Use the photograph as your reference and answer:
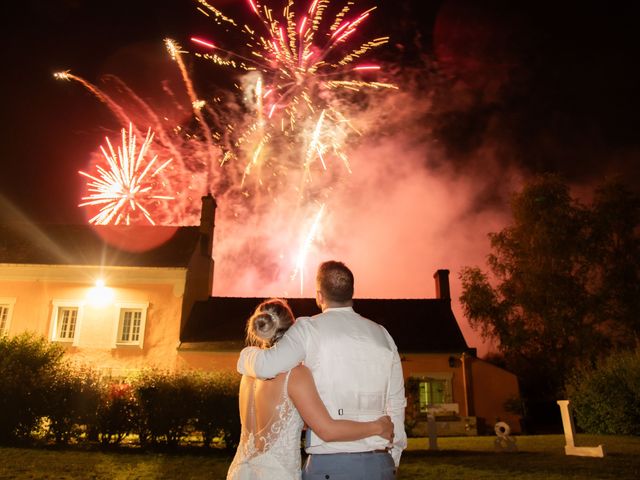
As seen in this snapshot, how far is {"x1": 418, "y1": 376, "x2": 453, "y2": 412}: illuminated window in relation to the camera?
22.3m

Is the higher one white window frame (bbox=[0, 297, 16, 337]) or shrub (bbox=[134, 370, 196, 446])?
white window frame (bbox=[0, 297, 16, 337])

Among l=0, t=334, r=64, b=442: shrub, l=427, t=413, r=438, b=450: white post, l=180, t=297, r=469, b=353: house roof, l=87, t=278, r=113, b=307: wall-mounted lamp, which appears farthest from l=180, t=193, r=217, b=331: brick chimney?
l=427, t=413, r=438, b=450: white post

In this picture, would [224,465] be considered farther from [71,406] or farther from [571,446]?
[571,446]

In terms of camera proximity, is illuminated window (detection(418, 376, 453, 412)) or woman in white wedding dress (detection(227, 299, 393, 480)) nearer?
woman in white wedding dress (detection(227, 299, 393, 480))

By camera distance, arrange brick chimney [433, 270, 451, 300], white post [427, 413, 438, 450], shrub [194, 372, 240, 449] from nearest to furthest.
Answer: shrub [194, 372, 240, 449] → white post [427, 413, 438, 450] → brick chimney [433, 270, 451, 300]

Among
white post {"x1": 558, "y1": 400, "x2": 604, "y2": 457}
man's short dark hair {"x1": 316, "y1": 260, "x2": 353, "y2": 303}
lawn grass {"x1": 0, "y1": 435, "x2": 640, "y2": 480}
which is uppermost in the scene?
man's short dark hair {"x1": 316, "y1": 260, "x2": 353, "y2": 303}

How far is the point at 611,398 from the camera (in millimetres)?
18266

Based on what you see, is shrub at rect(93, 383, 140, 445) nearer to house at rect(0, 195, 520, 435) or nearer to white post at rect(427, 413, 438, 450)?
white post at rect(427, 413, 438, 450)

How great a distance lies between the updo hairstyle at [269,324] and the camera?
10.7 ft

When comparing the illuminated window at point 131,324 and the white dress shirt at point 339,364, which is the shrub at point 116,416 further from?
the white dress shirt at point 339,364

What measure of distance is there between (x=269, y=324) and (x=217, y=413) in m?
9.88

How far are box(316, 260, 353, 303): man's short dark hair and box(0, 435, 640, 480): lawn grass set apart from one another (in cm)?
679

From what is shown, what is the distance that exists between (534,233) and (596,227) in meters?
3.19

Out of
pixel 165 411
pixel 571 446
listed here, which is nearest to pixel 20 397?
pixel 165 411
